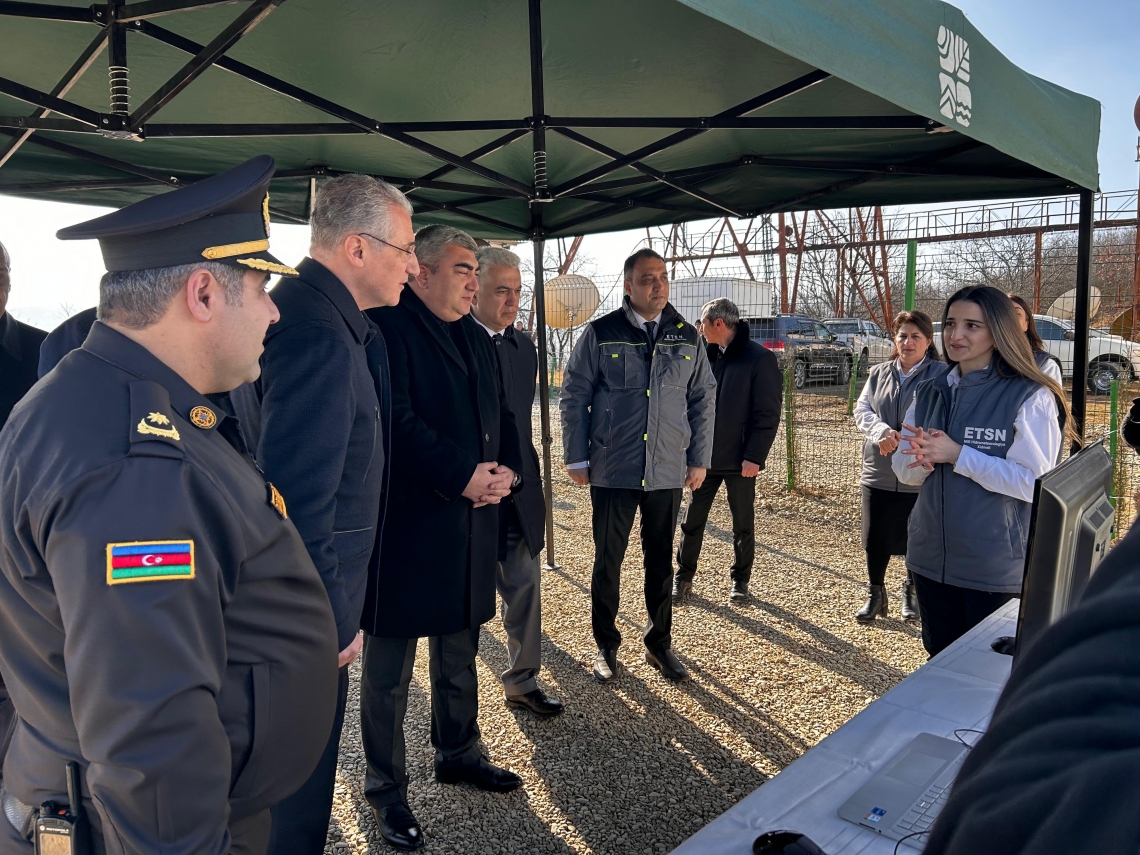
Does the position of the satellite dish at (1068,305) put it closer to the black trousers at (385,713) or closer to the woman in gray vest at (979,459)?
the woman in gray vest at (979,459)

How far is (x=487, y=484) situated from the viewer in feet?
9.05

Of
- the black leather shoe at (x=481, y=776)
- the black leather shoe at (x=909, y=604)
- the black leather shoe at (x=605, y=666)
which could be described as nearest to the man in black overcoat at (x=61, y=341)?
the black leather shoe at (x=481, y=776)

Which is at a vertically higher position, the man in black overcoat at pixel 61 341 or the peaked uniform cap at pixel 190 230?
the peaked uniform cap at pixel 190 230

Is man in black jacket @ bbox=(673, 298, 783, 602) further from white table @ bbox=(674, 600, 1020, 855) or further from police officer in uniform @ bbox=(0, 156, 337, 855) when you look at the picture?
police officer in uniform @ bbox=(0, 156, 337, 855)

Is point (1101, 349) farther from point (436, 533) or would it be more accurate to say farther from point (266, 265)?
point (266, 265)

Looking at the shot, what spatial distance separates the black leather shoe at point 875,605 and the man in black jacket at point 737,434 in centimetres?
77

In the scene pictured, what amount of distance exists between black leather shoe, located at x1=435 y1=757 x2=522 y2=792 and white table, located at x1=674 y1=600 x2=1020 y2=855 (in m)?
1.63

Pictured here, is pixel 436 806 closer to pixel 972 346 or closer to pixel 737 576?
pixel 972 346

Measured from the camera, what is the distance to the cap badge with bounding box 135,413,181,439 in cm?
112

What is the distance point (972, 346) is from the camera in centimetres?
276

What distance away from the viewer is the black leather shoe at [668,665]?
4004mm

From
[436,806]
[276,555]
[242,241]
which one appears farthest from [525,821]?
[242,241]

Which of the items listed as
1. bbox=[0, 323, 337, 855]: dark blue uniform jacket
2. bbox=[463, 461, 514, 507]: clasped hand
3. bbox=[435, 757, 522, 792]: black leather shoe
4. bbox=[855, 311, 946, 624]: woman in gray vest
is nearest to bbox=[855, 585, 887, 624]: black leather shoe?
bbox=[855, 311, 946, 624]: woman in gray vest

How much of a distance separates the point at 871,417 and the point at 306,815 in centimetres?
393
